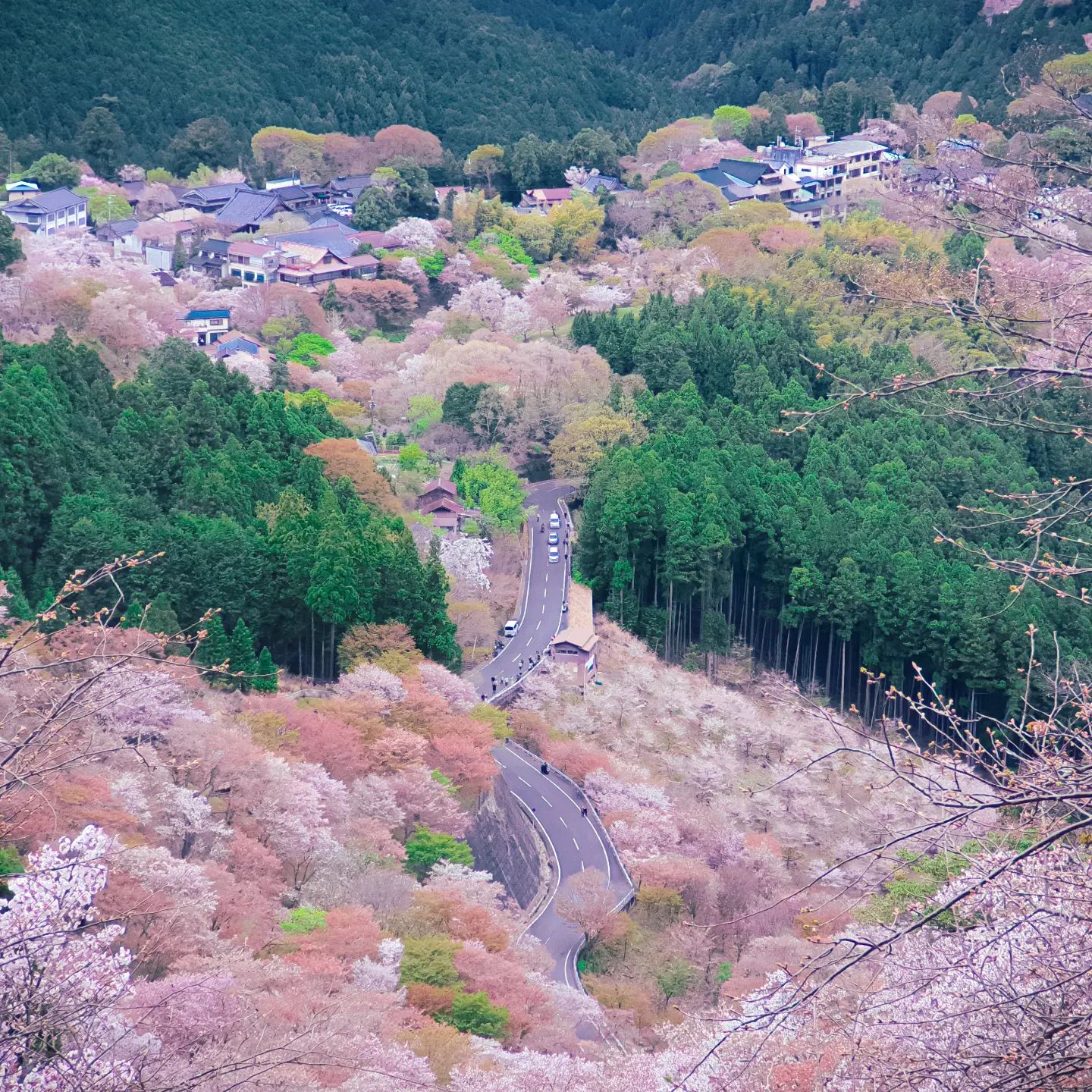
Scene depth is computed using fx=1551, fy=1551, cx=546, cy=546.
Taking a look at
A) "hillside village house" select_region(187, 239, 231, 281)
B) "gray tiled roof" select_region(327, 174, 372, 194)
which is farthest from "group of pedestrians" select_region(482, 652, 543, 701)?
"gray tiled roof" select_region(327, 174, 372, 194)

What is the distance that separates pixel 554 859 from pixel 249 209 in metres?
36.7

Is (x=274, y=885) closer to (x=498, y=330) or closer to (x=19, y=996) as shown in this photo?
(x=19, y=996)

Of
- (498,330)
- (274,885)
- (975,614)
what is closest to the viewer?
(274,885)

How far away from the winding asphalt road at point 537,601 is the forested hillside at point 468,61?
32189mm

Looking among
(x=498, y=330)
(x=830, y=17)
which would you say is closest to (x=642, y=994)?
(x=498, y=330)

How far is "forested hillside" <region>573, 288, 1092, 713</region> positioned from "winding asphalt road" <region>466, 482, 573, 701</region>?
110 centimetres

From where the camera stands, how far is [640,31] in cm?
9381

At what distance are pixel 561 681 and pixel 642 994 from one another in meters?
9.42

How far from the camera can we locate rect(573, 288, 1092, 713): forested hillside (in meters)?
32.2

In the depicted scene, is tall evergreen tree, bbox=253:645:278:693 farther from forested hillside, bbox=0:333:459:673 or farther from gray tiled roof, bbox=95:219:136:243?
gray tiled roof, bbox=95:219:136:243

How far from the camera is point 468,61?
77875 mm

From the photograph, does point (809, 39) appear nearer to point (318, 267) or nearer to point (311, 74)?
point (311, 74)

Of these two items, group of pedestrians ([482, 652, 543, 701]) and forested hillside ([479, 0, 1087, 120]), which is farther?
forested hillside ([479, 0, 1087, 120])

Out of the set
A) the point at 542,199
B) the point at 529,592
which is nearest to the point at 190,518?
the point at 529,592
